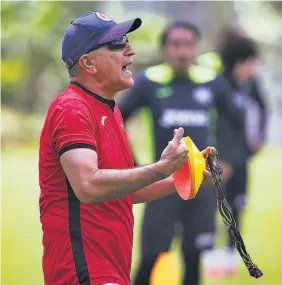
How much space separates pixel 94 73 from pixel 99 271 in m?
0.82

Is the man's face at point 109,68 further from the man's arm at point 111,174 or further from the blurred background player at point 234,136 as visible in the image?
the blurred background player at point 234,136

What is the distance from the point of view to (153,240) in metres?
7.27

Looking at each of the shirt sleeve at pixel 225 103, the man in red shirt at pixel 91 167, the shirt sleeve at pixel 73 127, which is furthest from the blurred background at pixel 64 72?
the shirt sleeve at pixel 73 127

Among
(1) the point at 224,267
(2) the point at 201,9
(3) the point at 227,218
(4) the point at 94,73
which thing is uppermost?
(2) the point at 201,9

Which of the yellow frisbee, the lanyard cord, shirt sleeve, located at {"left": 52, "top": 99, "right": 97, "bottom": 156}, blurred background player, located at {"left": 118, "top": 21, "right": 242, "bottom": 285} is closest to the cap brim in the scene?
shirt sleeve, located at {"left": 52, "top": 99, "right": 97, "bottom": 156}

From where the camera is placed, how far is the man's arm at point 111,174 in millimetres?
3846

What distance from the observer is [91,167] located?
3873 mm

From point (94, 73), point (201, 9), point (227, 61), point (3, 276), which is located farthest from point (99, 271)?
point (201, 9)

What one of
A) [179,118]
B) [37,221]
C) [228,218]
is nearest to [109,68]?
[228,218]

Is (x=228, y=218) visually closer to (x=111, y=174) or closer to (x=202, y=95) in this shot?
(x=111, y=174)

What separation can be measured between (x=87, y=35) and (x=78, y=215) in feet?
2.47

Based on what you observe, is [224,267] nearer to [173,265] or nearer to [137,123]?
[173,265]

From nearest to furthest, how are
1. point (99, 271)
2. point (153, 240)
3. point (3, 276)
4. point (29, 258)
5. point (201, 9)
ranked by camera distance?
point (99, 271) → point (153, 240) → point (3, 276) → point (29, 258) → point (201, 9)

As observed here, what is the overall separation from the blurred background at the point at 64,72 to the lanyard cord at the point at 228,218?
21.1 ft
